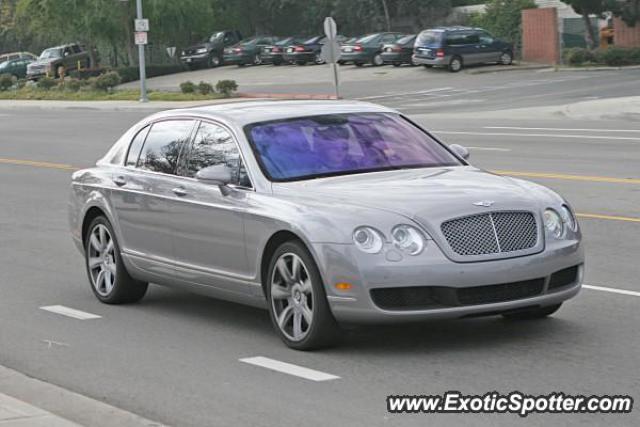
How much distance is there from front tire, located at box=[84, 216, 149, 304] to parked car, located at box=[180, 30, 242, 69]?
204ft

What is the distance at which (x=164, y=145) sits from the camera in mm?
10172

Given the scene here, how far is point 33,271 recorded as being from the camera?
12.5 meters

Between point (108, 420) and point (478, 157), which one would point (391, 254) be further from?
point (478, 157)

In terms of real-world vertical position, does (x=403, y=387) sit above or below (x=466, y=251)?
below

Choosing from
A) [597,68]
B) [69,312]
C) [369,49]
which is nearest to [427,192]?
[69,312]

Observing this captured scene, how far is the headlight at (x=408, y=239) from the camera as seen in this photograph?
26.1 feet

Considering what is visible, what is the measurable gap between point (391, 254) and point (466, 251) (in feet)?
1.47

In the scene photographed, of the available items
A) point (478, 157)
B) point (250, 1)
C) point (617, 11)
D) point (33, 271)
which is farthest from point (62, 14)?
point (33, 271)

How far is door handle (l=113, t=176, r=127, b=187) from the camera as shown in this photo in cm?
1034

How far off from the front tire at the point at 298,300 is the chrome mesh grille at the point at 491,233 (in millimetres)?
845

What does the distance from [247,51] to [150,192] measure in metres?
61.1

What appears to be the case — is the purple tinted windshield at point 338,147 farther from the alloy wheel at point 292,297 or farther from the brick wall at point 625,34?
the brick wall at point 625,34

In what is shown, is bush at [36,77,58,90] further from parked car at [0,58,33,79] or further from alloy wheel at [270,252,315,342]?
alloy wheel at [270,252,315,342]

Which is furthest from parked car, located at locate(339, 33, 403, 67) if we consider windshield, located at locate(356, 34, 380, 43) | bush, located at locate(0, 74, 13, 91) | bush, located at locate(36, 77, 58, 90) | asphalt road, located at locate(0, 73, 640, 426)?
asphalt road, located at locate(0, 73, 640, 426)
